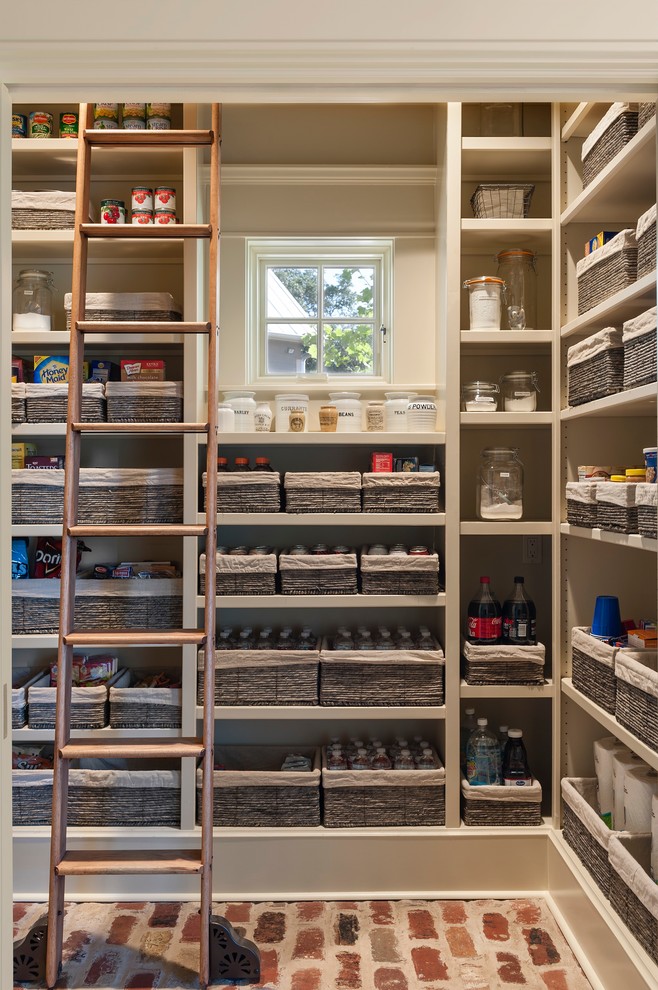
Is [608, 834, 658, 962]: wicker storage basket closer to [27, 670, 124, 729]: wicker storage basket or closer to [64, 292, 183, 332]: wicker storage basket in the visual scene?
[27, 670, 124, 729]: wicker storage basket

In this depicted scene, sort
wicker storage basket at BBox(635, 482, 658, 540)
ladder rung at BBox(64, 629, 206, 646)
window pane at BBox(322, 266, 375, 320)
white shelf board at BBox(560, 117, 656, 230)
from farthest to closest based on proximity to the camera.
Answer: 1. window pane at BBox(322, 266, 375, 320)
2. ladder rung at BBox(64, 629, 206, 646)
3. white shelf board at BBox(560, 117, 656, 230)
4. wicker storage basket at BBox(635, 482, 658, 540)

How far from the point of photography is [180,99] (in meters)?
1.52

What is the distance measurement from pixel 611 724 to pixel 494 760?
0.68m

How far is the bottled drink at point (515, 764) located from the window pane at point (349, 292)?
63.1 inches

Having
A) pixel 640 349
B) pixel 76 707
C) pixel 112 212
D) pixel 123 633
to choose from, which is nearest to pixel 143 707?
pixel 76 707

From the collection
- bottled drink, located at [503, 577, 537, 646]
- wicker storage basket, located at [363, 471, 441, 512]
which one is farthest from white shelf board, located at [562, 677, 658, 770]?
wicker storage basket, located at [363, 471, 441, 512]

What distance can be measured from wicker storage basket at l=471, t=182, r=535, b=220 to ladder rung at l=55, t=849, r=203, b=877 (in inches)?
85.4

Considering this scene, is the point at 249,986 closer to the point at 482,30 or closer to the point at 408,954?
the point at 408,954

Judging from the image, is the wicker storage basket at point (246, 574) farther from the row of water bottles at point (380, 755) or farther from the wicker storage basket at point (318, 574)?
the row of water bottles at point (380, 755)

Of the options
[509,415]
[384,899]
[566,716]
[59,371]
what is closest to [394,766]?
[384,899]

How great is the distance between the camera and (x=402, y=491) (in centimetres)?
265

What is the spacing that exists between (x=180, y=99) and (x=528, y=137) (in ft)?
5.19

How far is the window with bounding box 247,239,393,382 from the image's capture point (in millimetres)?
3004

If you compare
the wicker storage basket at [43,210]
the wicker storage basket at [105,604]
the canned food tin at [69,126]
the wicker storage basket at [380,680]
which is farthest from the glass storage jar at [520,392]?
the canned food tin at [69,126]
